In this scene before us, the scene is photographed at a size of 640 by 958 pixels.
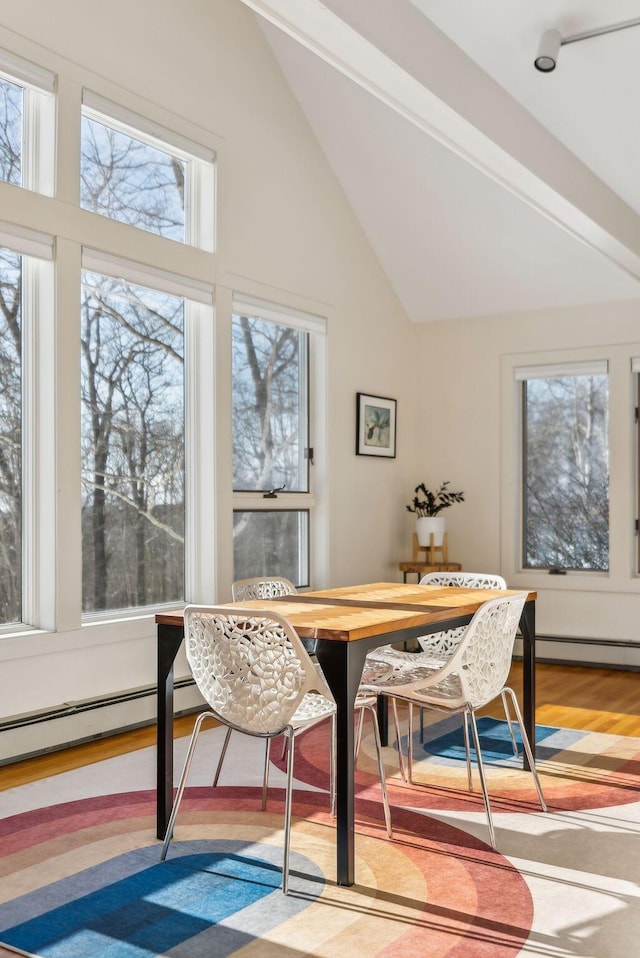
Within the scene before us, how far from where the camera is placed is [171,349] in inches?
201

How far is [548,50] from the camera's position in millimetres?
4023

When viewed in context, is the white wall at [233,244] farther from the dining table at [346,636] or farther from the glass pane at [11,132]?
the dining table at [346,636]

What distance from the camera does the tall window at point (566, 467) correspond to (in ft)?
21.9

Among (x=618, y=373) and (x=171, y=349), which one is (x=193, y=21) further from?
(x=618, y=373)

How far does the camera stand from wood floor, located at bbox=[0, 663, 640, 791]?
403 centimetres

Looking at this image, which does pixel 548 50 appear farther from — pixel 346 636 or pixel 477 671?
pixel 346 636

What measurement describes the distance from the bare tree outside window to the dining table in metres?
1.64

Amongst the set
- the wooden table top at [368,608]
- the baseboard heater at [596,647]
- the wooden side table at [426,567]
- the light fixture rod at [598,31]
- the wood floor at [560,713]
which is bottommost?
the wood floor at [560,713]

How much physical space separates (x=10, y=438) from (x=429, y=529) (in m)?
3.45

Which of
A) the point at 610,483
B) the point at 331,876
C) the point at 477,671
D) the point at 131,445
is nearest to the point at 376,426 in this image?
the point at 610,483

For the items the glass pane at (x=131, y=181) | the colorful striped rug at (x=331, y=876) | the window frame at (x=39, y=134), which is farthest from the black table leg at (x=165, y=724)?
the glass pane at (x=131, y=181)

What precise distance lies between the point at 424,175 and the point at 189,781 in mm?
4202

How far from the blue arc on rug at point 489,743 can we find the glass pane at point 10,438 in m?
2.09

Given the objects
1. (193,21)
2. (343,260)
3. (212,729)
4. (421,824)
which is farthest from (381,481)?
(421,824)
